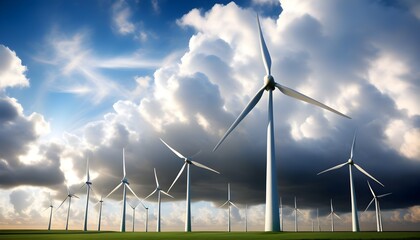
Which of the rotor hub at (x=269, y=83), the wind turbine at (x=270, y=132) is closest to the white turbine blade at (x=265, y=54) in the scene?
the wind turbine at (x=270, y=132)

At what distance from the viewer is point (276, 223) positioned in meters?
48.7

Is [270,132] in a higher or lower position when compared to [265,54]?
lower

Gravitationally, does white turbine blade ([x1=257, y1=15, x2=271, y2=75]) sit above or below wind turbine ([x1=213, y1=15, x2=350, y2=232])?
above

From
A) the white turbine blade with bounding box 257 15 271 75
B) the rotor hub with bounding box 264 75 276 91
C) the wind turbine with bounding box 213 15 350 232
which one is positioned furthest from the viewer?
the white turbine blade with bounding box 257 15 271 75

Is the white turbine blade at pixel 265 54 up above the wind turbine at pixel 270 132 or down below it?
above

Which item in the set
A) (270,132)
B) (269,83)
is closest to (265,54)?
(269,83)

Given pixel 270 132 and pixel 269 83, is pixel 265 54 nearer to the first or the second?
pixel 269 83

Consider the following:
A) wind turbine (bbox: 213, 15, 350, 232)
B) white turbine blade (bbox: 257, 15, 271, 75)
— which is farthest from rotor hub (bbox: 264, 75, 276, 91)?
white turbine blade (bbox: 257, 15, 271, 75)

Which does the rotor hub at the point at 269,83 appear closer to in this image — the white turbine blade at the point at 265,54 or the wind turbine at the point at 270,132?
the wind turbine at the point at 270,132

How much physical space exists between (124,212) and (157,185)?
24.9 meters

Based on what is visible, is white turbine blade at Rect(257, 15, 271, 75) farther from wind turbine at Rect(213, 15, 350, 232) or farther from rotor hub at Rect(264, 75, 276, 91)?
rotor hub at Rect(264, 75, 276, 91)

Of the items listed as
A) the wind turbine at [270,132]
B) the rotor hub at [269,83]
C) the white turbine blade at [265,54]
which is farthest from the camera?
the white turbine blade at [265,54]

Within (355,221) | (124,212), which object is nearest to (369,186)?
(355,221)

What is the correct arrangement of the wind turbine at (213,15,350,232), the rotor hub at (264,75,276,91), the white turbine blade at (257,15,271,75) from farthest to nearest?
1. the white turbine blade at (257,15,271,75)
2. the rotor hub at (264,75,276,91)
3. the wind turbine at (213,15,350,232)
